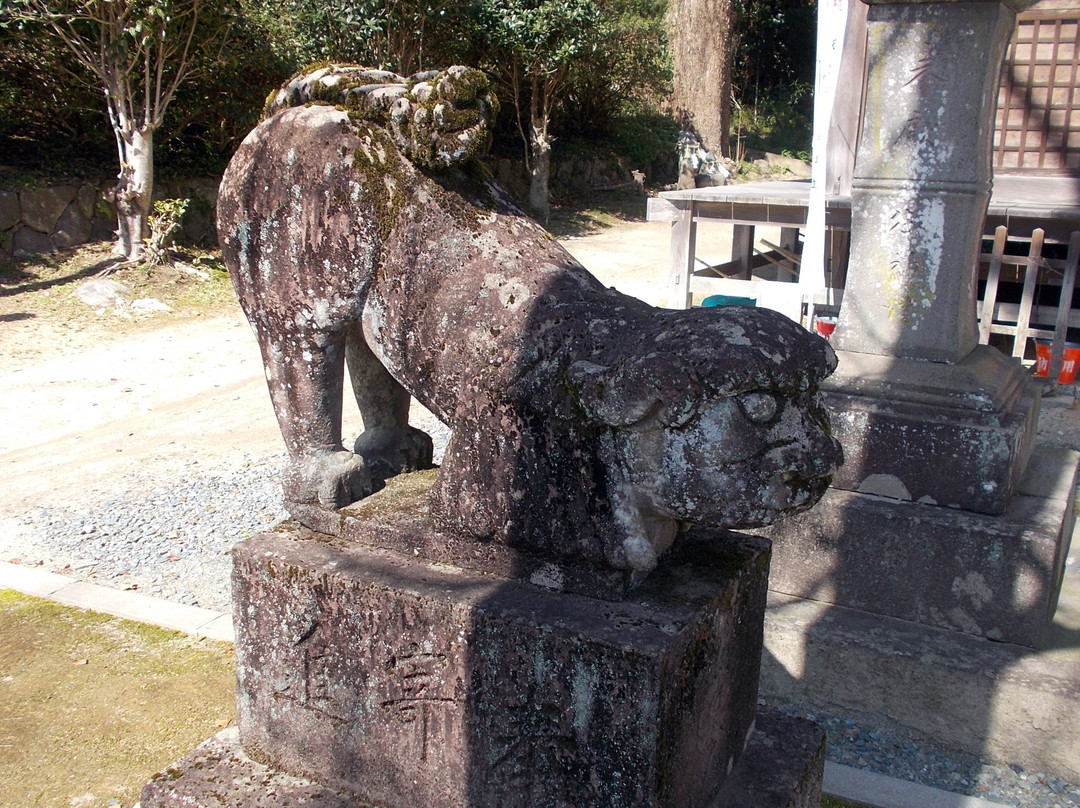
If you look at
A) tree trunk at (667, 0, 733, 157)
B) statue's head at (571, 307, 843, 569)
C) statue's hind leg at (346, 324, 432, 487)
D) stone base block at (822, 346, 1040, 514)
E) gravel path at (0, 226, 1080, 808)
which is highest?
tree trunk at (667, 0, 733, 157)

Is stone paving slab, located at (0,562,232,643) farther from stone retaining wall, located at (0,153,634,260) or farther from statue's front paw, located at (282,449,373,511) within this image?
stone retaining wall, located at (0,153,634,260)

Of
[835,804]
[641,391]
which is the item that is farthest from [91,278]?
[641,391]

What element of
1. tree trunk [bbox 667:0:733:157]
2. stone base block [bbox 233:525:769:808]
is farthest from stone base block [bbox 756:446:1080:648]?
tree trunk [bbox 667:0:733:157]

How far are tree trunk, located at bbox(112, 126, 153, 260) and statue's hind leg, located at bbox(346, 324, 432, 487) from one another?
30.9 ft

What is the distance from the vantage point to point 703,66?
18781mm

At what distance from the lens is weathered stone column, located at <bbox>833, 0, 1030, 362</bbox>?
11.8 feet

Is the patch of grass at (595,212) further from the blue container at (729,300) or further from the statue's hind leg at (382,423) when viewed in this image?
the statue's hind leg at (382,423)

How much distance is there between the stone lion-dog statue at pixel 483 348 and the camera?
1835mm

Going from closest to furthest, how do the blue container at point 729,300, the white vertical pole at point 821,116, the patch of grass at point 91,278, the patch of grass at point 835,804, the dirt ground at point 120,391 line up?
the patch of grass at point 835,804
the white vertical pole at point 821,116
the dirt ground at point 120,391
the blue container at point 729,300
the patch of grass at point 91,278

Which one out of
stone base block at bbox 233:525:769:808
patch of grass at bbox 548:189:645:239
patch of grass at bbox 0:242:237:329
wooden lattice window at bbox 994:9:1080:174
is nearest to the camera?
stone base block at bbox 233:525:769:808

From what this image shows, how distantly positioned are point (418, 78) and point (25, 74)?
11379 mm

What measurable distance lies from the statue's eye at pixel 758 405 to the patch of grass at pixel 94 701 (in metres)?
2.36

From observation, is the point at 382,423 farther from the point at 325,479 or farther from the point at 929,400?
the point at 929,400

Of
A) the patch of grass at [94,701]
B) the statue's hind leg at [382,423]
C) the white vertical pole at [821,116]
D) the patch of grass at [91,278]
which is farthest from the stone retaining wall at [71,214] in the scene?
the statue's hind leg at [382,423]
